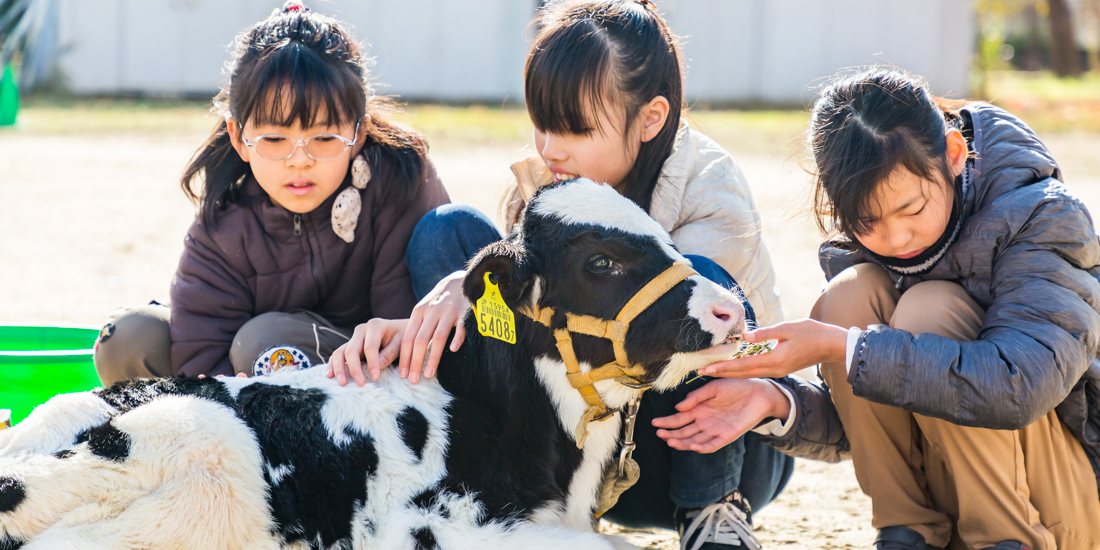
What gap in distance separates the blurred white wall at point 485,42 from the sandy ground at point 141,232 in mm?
9209

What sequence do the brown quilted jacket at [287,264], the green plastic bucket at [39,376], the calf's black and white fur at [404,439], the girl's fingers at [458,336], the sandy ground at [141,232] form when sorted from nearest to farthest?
the calf's black and white fur at [404,439] < the girl's fingers at [458,336] < the green plastic bucket at [39,376] < the brown quilted jacket at [287,264] < the sandy ground at [141,232]

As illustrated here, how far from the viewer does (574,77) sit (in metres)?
3.34

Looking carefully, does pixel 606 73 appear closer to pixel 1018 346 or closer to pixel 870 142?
pixel 870 142

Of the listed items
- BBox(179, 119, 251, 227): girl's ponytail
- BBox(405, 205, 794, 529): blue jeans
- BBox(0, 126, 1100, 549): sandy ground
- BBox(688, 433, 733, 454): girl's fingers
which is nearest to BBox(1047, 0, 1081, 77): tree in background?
BBox(0, 126, 1100, 549): sandy ground

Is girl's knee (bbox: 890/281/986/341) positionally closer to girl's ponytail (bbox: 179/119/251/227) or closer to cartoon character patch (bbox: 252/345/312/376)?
cartoon character patch (bbox: 252/345/312/376)

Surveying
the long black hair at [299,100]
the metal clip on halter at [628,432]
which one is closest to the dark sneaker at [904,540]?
the metal clip on halter at [628,432]

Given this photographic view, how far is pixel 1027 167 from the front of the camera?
2840 mm

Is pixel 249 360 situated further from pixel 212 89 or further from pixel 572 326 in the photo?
pixel 212 89

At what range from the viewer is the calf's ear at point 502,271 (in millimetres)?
2615

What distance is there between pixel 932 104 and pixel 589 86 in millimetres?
1126

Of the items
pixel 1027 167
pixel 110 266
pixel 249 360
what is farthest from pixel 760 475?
pixel 110 266

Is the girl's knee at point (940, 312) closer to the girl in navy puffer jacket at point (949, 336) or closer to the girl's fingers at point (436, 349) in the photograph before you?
the girl in navy puffer jacket at point (949, 336)

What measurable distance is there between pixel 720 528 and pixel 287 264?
74.0 inches

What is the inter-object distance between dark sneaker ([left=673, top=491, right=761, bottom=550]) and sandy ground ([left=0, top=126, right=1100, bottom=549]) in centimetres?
42
